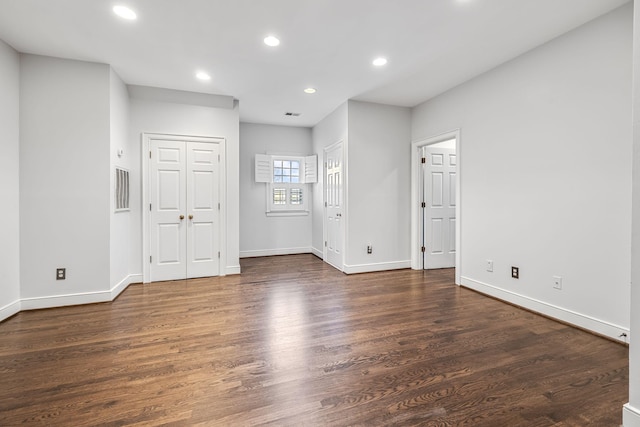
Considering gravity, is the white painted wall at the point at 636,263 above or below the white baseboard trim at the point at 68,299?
above

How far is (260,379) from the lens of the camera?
1.92 m

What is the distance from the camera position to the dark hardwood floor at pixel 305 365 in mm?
1615

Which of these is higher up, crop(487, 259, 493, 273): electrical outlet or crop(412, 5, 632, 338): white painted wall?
crop(412, 5, 632, 338): white painted wall

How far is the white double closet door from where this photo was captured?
4289mm

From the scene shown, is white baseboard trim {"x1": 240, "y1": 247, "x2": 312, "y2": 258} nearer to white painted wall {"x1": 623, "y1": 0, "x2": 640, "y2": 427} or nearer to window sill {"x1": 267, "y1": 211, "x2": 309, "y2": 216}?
window sill {"x1": 267, "y1": 211, "x2": 309, "y2": 216}

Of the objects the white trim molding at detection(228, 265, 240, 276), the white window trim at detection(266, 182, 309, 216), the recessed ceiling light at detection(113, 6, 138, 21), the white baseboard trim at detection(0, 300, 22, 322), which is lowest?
the white baseboard trim at detection(0, 300, 22, 322)

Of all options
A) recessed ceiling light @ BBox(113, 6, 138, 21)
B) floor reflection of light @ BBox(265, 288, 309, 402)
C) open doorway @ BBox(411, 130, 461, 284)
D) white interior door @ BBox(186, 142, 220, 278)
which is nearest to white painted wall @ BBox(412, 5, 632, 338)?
open doorway @ BBox(411, 130, 461, 284)

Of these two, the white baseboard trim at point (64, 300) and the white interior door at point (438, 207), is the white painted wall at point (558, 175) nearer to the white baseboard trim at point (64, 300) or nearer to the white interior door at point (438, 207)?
the white interior door at point (438, 207)

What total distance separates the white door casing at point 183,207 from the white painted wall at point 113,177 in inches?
8.2

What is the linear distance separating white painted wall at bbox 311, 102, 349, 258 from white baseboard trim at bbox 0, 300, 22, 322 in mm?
4239

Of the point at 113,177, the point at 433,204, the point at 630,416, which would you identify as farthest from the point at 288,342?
the point at 433,204

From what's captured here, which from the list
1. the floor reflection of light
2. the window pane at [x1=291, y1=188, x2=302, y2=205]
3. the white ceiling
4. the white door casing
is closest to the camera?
the floor reflection of light

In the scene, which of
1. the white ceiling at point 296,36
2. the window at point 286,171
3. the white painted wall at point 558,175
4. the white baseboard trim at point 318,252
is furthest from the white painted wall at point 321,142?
the white painted wall at point 558,175

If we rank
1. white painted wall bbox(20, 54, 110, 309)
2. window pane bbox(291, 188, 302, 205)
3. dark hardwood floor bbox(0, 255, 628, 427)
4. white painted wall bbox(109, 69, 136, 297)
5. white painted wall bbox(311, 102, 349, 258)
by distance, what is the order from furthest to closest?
window pane bbox(291, 188, 302, 205)
white painted wall bbox(311, 102, 349, 258)
white painted wall bbox(109, 69, 136, 297)
white painted wall bbox(20, 54, 110, 309)
dark hardwood floor bbox(0, 255, 628, 427)
